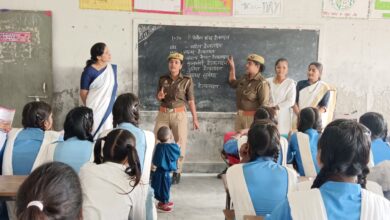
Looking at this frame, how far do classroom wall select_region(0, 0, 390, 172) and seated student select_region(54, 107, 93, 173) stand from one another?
7.71 feet

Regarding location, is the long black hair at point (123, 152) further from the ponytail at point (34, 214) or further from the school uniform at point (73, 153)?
the ponytail at point (34, 214)

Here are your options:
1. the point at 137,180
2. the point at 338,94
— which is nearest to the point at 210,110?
the point at 338,94

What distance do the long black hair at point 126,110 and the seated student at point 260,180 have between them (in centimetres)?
93

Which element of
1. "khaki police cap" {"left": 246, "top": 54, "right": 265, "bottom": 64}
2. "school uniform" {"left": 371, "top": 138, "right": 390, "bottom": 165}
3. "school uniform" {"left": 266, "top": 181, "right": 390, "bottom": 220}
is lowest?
"school uniform" {"left": 371, "top": 138, "right": 390, "bottom": 165}

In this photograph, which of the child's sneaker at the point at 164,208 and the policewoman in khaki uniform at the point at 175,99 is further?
Result: the policewoman in khaki uniform at the point at 175,99

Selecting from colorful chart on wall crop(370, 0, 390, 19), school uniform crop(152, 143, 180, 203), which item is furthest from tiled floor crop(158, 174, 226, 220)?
colorful chart on wall crop(370, 0, 390, 19)

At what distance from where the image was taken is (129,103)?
8.61ft

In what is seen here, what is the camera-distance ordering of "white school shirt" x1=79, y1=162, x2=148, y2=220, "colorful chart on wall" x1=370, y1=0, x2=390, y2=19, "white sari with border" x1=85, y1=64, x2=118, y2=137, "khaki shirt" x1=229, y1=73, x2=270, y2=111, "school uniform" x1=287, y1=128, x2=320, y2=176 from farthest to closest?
1. "colorful chart on wall" x1=370, y1=0, x2=390, y2=19
2. "khaki shirt" x1=229, y1=73, x2=270, y2=111
3. "white sari with border" x1=85, y1=64, x2=118, y2=137
4. "school uniform" x1=287, y1=128, x2=320, y2=176
5. "white school shirt" x1=79, y1=162, x2=148, y2=220

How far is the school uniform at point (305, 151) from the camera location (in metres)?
2.76

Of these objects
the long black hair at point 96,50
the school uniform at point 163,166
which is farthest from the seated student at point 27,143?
the long black hair at point 96,50

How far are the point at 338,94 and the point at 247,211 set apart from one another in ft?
11.6

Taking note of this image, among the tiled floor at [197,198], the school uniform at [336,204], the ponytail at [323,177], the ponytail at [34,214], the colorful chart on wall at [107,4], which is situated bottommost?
the tiled floor at [197,198]

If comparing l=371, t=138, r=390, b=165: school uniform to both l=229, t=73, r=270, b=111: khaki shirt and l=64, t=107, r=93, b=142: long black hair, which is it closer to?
l=64, t=107, r=93, b=142: long black hair

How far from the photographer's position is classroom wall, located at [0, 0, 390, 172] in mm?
4496
